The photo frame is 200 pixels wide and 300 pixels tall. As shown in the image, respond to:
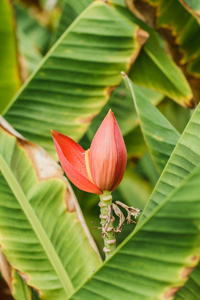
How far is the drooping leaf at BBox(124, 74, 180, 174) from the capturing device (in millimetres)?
679

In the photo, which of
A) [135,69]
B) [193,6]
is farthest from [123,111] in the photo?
[193,6]

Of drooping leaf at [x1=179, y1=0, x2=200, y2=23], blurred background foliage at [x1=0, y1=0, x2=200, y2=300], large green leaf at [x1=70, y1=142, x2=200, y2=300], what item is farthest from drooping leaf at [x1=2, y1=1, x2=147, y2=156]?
large green leaf at [x1=70, y1=142, x2=200, y2=300]

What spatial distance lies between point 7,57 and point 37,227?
0.59 meters

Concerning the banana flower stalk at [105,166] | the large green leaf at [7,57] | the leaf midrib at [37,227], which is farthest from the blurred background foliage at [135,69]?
the banana flower stalk at [105,166]

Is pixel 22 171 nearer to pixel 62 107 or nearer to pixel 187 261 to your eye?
pixel 62 107

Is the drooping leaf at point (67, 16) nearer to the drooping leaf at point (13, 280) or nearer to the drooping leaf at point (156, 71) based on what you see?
the drooping leaf at point (156, 71)

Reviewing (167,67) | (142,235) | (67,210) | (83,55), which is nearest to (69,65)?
(83,55)

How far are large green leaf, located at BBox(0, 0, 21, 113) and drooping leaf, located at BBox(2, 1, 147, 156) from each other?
235 millimetres

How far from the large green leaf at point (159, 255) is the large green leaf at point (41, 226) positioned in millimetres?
192

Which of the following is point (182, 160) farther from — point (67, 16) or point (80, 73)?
point (67, 16)

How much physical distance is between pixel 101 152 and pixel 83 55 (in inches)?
17.0

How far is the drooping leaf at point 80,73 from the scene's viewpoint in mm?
868

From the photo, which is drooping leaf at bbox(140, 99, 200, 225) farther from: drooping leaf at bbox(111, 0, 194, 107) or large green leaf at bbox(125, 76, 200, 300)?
drooping leaf at bbox(111, 0, 194, 107)

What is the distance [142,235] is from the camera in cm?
43
